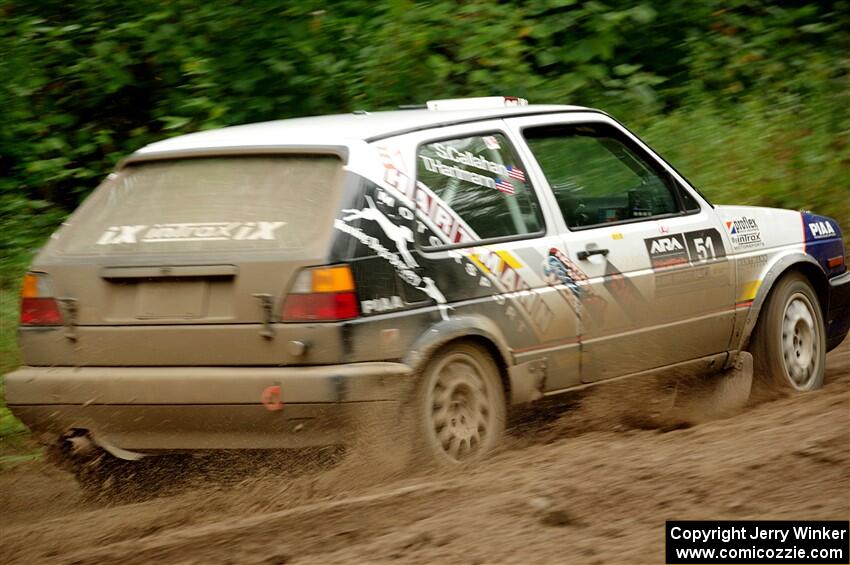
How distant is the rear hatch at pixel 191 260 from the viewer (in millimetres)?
4859

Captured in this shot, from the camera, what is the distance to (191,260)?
498 cm

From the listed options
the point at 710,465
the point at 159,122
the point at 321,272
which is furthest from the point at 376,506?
the point at 159,122

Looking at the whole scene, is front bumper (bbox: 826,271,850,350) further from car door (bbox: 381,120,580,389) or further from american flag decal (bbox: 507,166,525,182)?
american flag decal (bbox: 507,166,525,182)

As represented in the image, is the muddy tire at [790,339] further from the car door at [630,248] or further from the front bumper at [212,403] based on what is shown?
the front bumper at [212,403]

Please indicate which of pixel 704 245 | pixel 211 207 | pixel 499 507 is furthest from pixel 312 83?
pixel 499 507

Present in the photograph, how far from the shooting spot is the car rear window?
4949 millimetres

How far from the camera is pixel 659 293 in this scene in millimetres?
6094

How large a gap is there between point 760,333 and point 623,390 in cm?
108

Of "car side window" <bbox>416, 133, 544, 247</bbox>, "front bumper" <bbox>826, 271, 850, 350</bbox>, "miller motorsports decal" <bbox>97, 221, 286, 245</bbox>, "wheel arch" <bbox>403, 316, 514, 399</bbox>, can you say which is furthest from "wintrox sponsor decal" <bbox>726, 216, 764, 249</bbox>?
"miller motorsports decal" <bbox>97, 221, 286, 245</bbox>

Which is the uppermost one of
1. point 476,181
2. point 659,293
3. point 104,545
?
point 476,181

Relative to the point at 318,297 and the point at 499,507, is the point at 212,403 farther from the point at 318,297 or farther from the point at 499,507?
the point at 499,507

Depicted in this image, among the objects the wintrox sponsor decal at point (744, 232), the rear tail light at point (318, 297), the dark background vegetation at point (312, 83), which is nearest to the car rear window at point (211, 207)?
the rear tail light at point (318, 297)

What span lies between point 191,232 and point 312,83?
5288mm

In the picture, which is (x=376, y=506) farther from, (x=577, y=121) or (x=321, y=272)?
(x=577, y=121)
